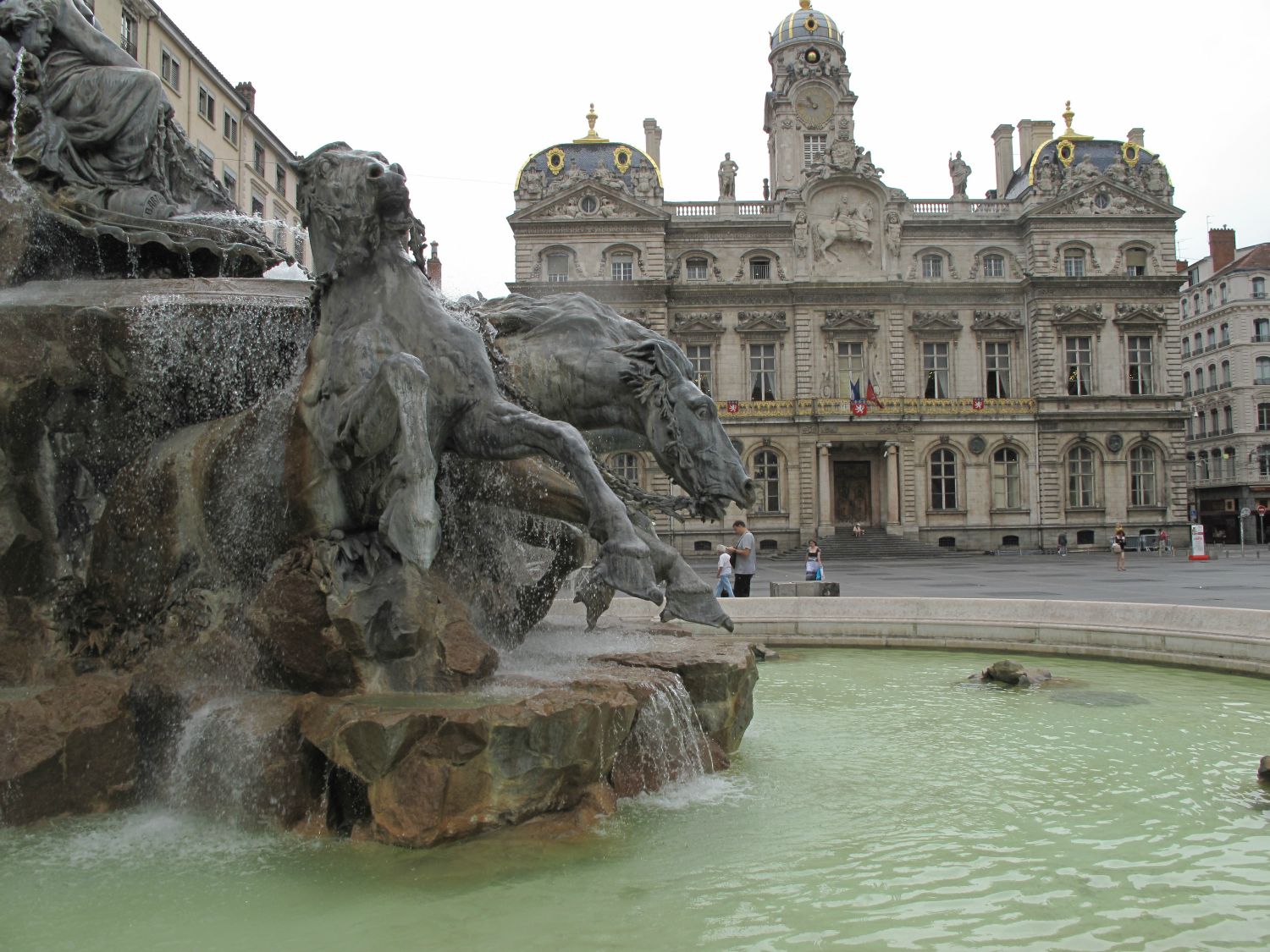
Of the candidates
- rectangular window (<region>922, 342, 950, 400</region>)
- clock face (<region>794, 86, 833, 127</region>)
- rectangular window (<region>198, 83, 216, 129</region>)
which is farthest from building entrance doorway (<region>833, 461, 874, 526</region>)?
rectangular window (<region>198, 83, 216, 129</region>)

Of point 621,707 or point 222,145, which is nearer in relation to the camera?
point 621,707

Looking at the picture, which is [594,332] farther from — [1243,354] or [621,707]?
[1243,354]

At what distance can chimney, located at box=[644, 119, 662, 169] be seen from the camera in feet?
156

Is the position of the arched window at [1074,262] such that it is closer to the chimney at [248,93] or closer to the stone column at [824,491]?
the stone column at [824,491]

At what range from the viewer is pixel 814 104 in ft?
146

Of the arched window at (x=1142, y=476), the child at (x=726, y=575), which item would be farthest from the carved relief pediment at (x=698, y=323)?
the child at (x=726, y=575)

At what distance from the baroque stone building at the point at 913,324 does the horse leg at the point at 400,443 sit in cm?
3673

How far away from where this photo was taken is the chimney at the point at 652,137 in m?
47.5

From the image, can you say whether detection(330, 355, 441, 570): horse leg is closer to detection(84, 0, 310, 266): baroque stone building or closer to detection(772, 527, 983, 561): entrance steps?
detection(84, 0, 310, 266): baroque stone building

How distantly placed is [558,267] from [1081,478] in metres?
23.8

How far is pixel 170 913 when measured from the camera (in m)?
3.38

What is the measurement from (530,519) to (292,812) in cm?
221

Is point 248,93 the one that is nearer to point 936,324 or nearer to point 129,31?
point 129,31

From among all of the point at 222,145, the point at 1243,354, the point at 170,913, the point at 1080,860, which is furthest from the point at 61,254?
the point at 1243,354
